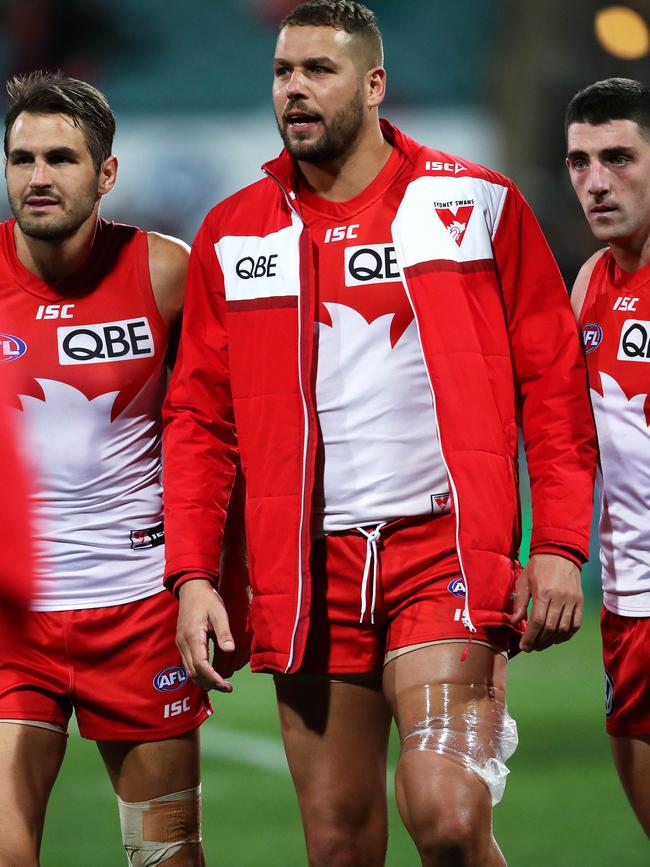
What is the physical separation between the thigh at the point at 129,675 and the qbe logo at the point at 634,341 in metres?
1.39

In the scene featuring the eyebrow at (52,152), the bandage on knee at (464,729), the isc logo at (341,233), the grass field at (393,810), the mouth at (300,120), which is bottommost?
the grass field at (393,810)

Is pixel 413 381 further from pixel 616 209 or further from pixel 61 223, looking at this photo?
pixel 61 223

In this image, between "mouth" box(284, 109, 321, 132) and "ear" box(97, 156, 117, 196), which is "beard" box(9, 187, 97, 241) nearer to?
"ear" box(97, 156, 117, 196)

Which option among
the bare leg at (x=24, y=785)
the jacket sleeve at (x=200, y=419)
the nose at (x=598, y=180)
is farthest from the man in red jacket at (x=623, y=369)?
the bare leg at (x=24, y=785)

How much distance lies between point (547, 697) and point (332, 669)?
5629 millimetres

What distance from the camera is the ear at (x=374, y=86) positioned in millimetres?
3824

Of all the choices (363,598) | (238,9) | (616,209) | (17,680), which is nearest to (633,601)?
(363,598)

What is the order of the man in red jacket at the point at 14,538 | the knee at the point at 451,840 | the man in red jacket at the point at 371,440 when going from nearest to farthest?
the man in red jacket at the point at 14,538 → the knee at the point at 451,840 → the man in red jacket at the point at 371,440

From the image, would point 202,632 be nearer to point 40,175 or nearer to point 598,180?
point 40,175

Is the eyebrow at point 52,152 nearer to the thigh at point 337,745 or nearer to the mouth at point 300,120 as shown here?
the mouth at point 300,120

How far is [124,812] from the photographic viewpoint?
13.6ft

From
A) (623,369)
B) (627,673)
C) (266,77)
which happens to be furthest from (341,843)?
(266,77)

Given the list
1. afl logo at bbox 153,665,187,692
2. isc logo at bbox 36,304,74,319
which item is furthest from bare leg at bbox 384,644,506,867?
isc logo at bbox 36,304,74,319

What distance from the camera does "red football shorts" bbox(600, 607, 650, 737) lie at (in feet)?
13.0
